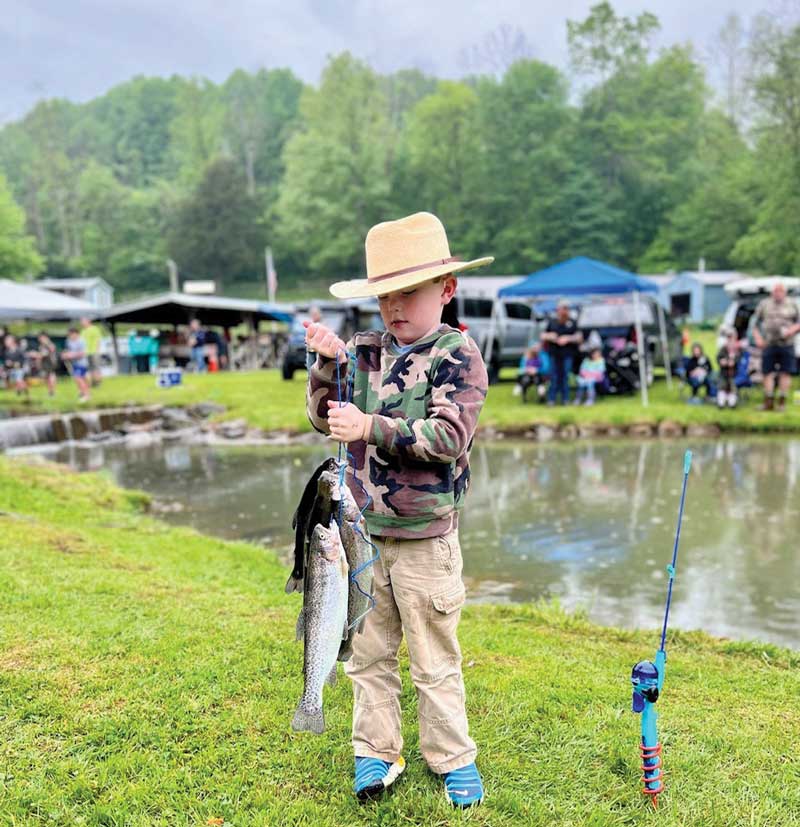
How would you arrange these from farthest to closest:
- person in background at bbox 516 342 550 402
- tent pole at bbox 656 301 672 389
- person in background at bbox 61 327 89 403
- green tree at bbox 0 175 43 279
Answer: green tree at bbox 0 175 43 279 → person in background at bbox 61 327 89 403 → tent pole at bbox 656 301 672 389 → person in background at bbox 516 342 550 402

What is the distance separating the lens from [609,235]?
60406 millimetres

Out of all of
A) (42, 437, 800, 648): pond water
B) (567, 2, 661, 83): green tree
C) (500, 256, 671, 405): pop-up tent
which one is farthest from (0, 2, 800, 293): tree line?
(42, 437, 800, 648): pond water

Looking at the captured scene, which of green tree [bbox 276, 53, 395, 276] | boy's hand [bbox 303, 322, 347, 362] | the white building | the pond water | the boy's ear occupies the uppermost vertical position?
green tree [bbox 276, 53, 395, 276]

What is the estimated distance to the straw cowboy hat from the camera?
2.67 m

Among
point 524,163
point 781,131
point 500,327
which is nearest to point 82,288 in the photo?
point 524,163

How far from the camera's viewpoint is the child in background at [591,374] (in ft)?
49.8

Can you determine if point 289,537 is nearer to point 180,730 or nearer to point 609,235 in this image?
point 180,730

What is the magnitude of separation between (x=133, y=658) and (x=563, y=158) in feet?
204

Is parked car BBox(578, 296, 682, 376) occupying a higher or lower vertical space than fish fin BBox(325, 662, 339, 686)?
higher

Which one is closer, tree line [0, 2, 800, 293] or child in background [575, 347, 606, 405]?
child in background [575, 347, 606, 405]

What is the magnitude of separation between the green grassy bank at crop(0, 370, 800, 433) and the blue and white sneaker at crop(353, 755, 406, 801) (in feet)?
36.2

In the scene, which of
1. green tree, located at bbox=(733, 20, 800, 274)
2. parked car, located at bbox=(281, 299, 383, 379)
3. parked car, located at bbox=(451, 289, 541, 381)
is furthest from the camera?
green tree, located at bbox=(733, 20, 800, 274)

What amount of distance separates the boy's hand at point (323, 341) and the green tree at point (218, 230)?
230 feet

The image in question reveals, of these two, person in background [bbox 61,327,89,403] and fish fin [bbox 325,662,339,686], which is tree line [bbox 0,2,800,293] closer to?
person in background [bbox 61,327,89,403]
